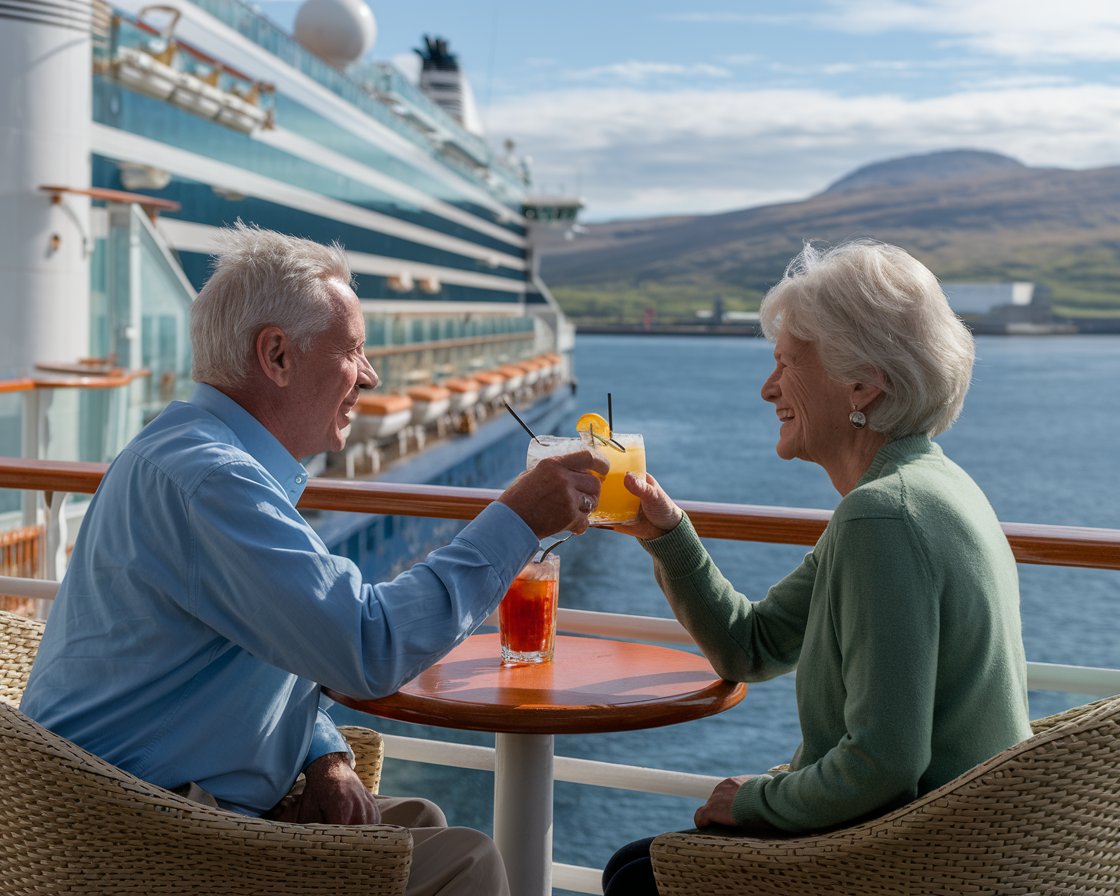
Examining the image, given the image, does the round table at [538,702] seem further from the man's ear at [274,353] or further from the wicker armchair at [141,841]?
the man's ear at [274,353]

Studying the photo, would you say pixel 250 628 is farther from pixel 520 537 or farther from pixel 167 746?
pixel 520 537

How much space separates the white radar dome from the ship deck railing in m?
24.1

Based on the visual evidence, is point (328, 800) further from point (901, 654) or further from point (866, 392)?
point (866, 392)

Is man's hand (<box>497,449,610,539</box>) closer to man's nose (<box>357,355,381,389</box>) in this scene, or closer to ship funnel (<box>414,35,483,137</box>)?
man's nose (<box>357,355,381,389</box>)

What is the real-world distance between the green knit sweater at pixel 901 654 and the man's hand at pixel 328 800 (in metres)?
0.42

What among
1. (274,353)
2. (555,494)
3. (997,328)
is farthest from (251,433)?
(997,328)

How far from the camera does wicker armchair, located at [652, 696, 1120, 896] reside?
1.13 meters

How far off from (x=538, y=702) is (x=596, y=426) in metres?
0.34

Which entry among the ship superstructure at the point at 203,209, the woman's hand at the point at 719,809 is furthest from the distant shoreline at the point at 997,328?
the woman's hand at the point at 719,809

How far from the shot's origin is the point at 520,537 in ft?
4.20

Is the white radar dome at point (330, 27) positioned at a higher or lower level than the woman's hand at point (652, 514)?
higher

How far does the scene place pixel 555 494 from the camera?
1.32 metres

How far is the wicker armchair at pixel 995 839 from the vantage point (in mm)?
1125

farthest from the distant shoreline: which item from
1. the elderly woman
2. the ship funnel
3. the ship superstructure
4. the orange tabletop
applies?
the elderly woman
